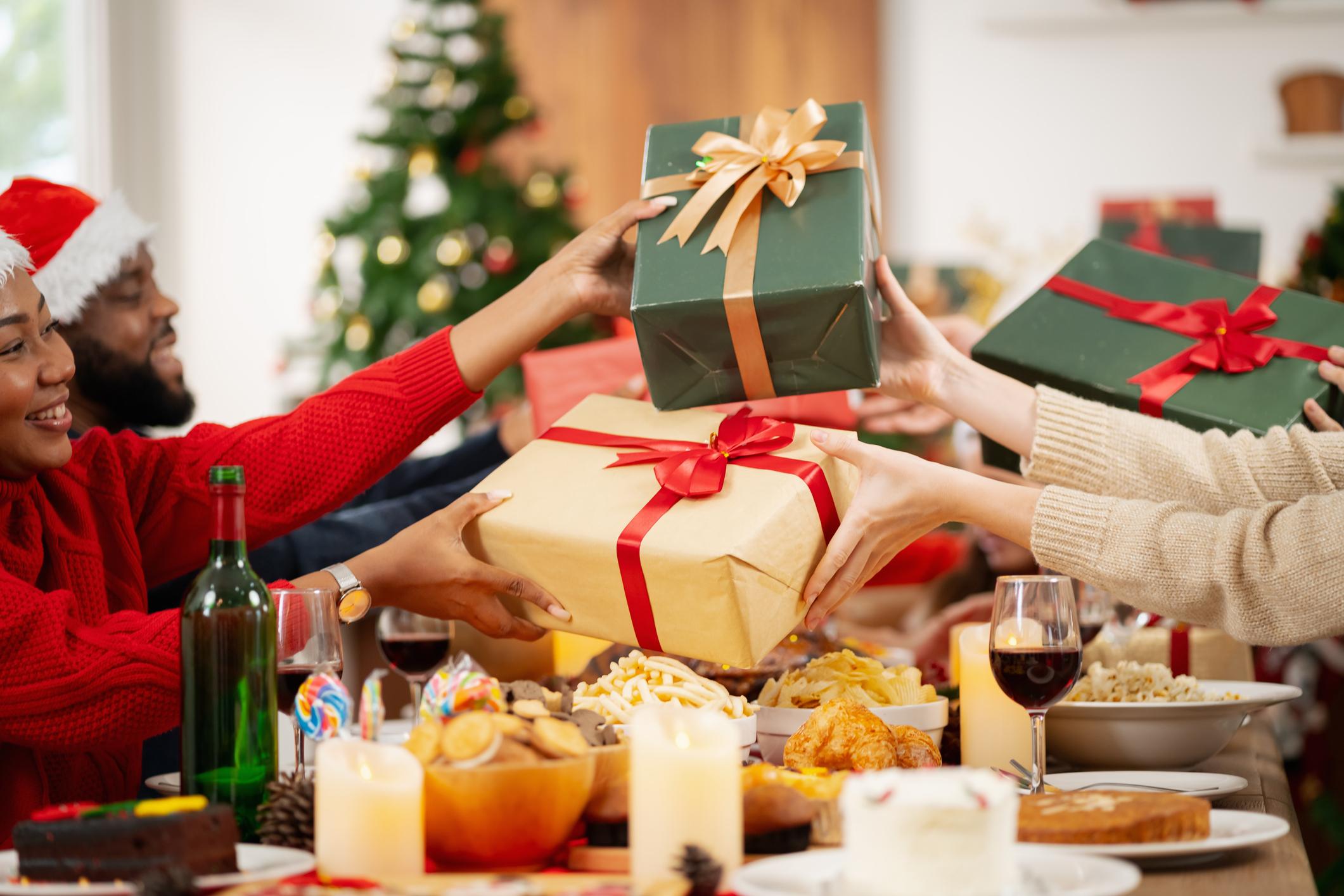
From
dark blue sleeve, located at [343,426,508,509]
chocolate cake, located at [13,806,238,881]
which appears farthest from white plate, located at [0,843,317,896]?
dark blue sleeve, located at [343,426,508,509]

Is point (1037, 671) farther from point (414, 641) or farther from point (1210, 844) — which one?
point (414, 641)

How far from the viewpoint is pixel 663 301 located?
1367 millimetres

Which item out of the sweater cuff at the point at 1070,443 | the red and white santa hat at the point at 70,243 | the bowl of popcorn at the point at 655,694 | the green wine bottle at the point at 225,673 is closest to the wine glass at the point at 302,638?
the green wine bottle at the point at 225,673

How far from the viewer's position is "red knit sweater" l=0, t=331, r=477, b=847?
1169mm

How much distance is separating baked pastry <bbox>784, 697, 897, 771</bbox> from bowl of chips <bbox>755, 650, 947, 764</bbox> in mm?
80

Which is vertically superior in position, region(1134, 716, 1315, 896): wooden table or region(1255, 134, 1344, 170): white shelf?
region(1255, 134, 1344, 170): white shelf

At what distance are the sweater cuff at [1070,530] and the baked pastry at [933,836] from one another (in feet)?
1.80

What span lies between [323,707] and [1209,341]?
1230 millimetres

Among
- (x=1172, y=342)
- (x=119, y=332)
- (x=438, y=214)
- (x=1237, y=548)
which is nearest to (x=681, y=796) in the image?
(x=1237, y=548)

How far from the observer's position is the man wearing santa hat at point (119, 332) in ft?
6.91

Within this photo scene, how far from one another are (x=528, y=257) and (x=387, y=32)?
1584 mm

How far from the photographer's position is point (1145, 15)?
487 centimetres

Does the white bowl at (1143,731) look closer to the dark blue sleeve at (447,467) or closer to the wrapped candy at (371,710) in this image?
the wrapped candy at (371,710)

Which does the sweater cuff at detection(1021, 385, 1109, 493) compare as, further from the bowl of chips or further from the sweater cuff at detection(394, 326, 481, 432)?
the sweater cuff at detection(394, 326, 481, 432)
